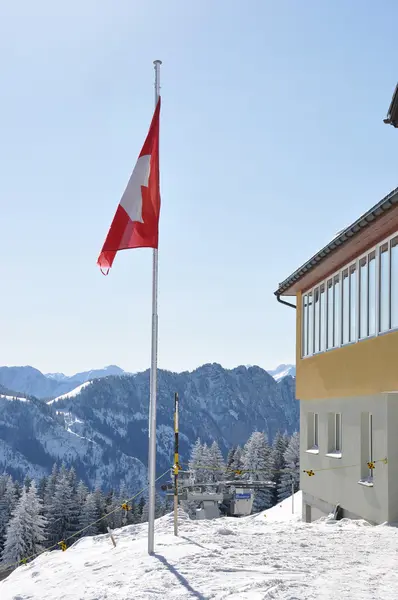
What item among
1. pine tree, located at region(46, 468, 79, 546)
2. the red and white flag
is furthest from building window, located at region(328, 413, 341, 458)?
pine tree, located at region(46, 468, 79, 546)

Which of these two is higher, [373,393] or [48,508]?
[373,393]

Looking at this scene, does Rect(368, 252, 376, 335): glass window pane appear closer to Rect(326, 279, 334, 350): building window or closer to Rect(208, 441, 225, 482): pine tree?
Rect(326, 279, 334, 350): building window

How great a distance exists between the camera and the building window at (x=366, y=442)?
15055 millimetres

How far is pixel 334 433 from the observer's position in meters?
18.0

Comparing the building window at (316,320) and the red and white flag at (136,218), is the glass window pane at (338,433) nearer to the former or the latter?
the building window at (316,320)

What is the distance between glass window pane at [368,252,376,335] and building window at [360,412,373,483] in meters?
2.18

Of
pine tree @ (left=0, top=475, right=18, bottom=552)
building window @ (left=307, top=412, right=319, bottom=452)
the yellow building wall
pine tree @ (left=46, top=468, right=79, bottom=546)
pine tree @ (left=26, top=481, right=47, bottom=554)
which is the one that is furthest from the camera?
pine tree @ (left=0, top=475, right=18, bottom=552)

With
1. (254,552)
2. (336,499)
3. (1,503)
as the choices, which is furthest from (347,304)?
(1,503)

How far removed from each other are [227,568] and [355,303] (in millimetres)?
8263

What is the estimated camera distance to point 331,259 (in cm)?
1581

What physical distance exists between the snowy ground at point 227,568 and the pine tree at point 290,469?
5689 cm

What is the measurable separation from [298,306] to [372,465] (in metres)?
7.95

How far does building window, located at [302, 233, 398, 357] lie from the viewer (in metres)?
12.9

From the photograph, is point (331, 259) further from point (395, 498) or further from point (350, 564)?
point (350, 564)
